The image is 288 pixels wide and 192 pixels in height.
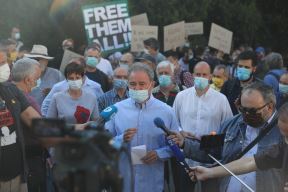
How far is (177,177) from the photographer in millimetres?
6078

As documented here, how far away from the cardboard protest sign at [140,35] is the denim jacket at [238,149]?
783 centimetres

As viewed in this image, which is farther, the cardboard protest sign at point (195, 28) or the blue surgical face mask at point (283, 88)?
the cardboard protest sign at point (195, 28)

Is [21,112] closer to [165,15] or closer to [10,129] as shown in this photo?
[10,129]

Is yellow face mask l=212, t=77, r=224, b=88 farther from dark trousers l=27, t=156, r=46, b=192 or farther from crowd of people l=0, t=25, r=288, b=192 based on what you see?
dark trousers l=27, t=156, r=46, b=192

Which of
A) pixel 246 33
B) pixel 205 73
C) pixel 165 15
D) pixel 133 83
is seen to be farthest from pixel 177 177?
pixel 246 33

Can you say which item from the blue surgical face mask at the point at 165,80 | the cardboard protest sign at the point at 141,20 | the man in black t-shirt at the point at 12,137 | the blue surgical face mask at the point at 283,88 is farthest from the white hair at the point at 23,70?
the cardboard protest sign at the point at 141,20

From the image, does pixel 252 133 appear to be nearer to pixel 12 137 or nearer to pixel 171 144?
pixel 171 144

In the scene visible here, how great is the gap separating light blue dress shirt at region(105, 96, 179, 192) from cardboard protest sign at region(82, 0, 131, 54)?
7445 millimetres

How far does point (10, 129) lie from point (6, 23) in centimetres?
1471

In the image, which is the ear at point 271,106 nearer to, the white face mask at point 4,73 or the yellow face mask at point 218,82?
the white face mask at point 4,73

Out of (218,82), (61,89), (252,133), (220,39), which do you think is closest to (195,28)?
(220,39)

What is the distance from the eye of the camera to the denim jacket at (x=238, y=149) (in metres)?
4.74

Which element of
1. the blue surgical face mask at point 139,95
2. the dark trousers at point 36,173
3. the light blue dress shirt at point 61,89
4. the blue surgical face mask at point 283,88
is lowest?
the dark trousers at point 36,173

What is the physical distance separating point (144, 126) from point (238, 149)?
0.86 m
